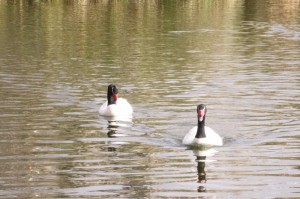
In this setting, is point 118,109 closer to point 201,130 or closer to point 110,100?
point 110,100

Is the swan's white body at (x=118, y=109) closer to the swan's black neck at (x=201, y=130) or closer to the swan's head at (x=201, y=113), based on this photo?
the swan's head at (x=201, y=113)

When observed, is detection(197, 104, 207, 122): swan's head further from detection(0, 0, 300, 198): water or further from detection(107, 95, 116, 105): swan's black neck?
detection(107, 95, 116, 105): swan's black neck

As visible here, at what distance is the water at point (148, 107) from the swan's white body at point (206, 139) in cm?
19

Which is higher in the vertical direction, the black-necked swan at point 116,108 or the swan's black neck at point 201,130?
the swan's black neck at point 201,130

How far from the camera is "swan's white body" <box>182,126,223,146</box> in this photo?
20734 millimetres

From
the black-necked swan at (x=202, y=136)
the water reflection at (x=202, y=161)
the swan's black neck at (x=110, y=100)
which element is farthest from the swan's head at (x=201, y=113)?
the swan's black neck at (x=110, y=100)

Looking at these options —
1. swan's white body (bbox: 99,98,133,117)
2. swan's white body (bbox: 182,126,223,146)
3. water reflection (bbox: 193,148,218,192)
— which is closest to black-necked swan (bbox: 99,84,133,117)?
swan's white body (bbox: 99,98,133,117)

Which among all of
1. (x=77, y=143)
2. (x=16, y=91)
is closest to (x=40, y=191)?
(x=77, y=143)

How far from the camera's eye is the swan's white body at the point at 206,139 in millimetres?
20734

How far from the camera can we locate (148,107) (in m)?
26.7

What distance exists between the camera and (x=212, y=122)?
24.4m

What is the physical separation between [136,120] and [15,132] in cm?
344

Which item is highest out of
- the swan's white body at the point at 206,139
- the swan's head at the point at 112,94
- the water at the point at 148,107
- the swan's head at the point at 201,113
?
the swan's head at the point at 201,113

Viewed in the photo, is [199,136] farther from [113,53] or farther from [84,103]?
[113,53]
